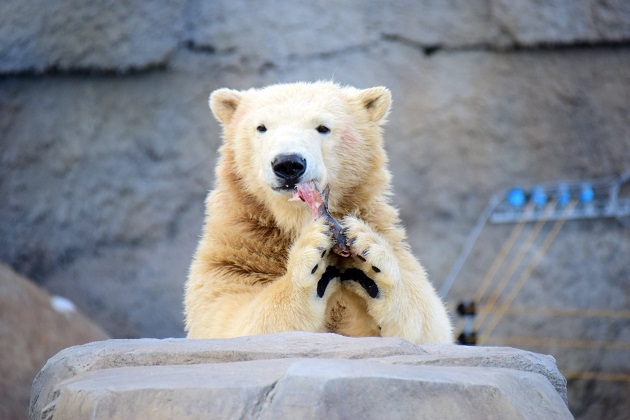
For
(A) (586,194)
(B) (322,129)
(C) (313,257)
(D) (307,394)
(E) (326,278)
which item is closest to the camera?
(D) (307,394)

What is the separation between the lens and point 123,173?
6.46 m

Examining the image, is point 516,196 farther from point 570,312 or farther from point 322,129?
point 322,129

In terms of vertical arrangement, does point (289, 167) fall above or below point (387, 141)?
above

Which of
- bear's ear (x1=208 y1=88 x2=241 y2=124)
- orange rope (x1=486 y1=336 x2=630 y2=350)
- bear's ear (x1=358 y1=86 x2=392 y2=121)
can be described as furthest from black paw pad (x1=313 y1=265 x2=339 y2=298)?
orange rope (x1=486 y1=336 x2=630 y2=350)

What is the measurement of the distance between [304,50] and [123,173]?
1547 millimetres

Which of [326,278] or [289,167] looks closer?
[326,278]

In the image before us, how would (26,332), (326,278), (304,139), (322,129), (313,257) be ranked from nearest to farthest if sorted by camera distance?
(313,257) → (326,278) → (304,139) → (322,129) → (26,332)

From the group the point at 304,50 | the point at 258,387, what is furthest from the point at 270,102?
the point at 304,50

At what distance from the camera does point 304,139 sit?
304 cm

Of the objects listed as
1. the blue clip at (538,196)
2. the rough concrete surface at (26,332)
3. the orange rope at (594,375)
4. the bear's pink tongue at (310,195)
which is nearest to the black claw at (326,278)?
the bear's pink tongue at (310,195)

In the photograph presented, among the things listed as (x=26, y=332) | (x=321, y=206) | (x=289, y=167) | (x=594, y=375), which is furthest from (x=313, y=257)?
(x=594, y=375)

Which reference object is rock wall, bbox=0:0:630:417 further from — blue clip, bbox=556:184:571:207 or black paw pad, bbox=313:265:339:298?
black paw pad, bbox=313:265:339:298

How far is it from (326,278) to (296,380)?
31.1 inches

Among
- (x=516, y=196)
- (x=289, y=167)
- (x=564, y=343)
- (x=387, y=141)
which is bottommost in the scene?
(x=564, y=343)
